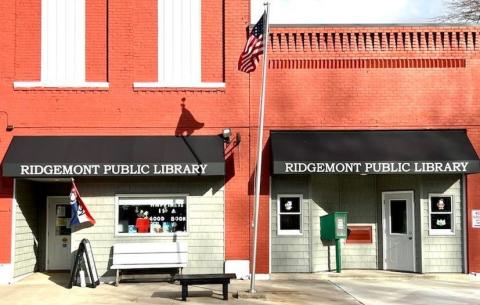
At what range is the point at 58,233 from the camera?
1666 cm

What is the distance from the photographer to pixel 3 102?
48.9ft

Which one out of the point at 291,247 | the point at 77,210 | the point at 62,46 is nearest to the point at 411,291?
the point at 291,247

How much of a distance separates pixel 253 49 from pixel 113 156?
4.39m

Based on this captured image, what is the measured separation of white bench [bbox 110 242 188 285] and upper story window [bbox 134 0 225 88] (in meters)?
4.12

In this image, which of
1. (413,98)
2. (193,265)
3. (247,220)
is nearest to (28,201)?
(193,265)

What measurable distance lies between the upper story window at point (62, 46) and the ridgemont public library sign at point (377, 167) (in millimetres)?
5314

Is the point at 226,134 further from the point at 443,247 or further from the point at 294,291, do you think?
the point at 443,247

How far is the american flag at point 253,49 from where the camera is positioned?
12711mm

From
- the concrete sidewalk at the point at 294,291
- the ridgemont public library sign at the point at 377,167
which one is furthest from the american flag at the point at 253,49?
the concrete sidewalk at the point at 294,291

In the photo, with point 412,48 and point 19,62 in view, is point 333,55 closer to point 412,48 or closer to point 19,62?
point 412,48

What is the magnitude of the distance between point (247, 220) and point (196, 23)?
533 cm

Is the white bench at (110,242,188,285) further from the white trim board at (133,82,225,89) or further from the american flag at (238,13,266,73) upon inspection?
the american flag at (238,13,266,73)

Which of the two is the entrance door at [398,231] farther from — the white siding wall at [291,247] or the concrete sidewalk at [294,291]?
the white siding wall at [291,247]

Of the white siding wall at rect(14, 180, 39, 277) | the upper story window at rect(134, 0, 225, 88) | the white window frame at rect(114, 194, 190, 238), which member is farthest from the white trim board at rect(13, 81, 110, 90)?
the white window frame at rect(114, 194, 190, 238)
